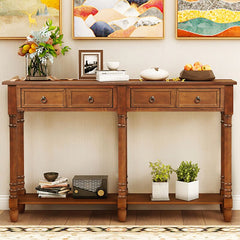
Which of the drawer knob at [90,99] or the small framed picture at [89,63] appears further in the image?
the small framed picture at [89,63]

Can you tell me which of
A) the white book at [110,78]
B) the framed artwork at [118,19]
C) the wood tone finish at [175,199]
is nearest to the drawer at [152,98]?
the white book at [110,78]

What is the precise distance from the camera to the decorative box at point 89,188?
3.40 meters

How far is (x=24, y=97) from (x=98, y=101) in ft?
1.63

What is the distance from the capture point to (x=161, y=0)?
352 centimetres

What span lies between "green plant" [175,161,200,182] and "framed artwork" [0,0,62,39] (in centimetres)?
137

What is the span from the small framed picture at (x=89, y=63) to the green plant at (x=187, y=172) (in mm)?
899

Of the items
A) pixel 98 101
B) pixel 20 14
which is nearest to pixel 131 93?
pixel 98 101

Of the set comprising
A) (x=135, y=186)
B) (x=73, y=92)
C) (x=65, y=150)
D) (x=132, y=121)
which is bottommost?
(x=135, y=186)

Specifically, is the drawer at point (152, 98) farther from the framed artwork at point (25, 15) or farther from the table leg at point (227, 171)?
the framed artwork at point (25, 15)

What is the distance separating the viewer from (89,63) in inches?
137

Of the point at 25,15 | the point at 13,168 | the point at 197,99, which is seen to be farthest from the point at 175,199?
the point at 25,15

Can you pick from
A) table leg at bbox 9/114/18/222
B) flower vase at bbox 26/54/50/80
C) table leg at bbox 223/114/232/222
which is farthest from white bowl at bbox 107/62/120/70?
table leg at bbox 223/114/232/222

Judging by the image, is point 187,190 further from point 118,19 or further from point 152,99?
point 118,19

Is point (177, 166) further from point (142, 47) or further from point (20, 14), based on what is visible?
point (20, 14)
